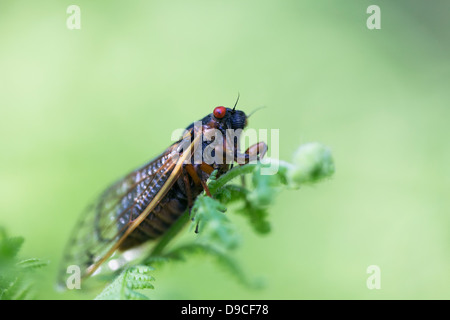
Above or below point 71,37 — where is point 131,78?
below

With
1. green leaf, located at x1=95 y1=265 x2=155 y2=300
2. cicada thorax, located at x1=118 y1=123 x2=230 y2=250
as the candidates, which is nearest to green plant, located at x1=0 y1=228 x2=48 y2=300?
green leaf, located at x1=95 y1=265 x2=155 y2=300

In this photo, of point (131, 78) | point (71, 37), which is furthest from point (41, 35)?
point (131, 78)

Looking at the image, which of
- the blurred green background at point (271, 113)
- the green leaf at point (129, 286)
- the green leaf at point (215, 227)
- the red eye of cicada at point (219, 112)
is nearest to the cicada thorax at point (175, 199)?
the red eye of cicada at point (219, 112)

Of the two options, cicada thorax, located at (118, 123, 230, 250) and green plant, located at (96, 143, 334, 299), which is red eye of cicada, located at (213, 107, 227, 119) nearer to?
cicada thorax, located at (118, 123, 230, 250)

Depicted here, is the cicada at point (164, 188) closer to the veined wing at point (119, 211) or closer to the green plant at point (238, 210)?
the veined wing at point (119, 211)

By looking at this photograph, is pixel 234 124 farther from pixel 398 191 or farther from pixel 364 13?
pixel 364 13

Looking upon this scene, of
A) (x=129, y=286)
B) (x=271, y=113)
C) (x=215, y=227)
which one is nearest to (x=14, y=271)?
(x=129, y=286)

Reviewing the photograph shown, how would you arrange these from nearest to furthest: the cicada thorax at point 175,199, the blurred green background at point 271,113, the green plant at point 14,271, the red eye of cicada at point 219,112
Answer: the green plant at point 14,271
the cicada thorax at point 175,199
the red eye of cicada at point 219,112
the blurred green background at point 271,113
